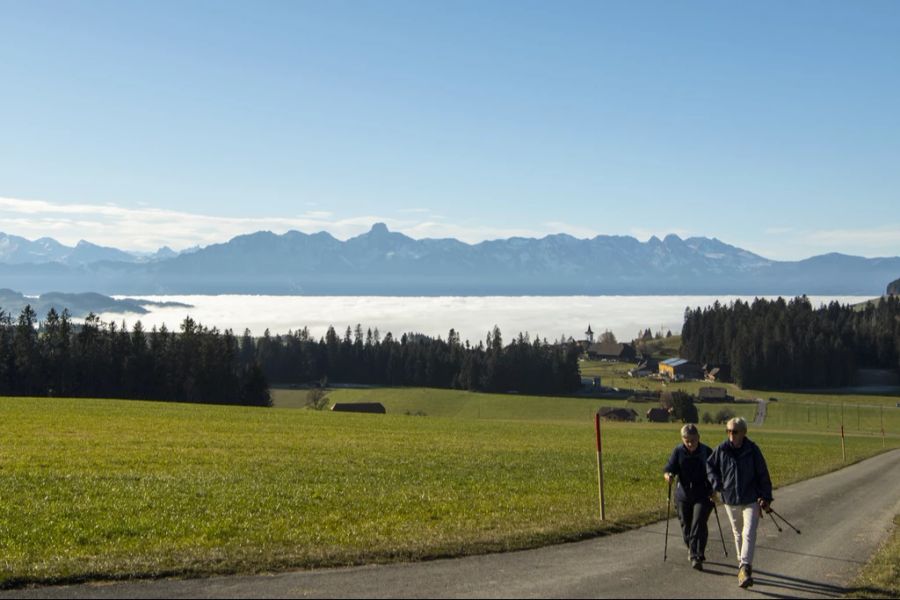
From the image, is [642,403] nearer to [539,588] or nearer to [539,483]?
[539,483]

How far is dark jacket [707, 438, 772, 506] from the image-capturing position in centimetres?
1274

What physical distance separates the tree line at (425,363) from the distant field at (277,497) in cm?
12095

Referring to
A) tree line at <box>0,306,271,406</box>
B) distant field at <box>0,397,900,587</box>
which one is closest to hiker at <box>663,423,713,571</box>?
distant field at <box>0,397,900,587</box>

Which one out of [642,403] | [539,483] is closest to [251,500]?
[539,483]

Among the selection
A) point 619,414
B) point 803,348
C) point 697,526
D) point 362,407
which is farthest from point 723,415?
point 697,526

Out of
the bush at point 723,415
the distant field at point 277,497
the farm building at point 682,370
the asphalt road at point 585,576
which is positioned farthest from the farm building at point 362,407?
the asphalt road at point 585,576

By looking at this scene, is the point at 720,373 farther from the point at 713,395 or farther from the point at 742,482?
the point at 742,482

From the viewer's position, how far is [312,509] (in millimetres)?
18609

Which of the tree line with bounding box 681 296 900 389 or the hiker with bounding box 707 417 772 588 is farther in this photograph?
the tree line with bounding box 681 296 900 389

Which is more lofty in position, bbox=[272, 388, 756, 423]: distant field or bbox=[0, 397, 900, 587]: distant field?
bbox=[0, 397, 900, 587]: distant field

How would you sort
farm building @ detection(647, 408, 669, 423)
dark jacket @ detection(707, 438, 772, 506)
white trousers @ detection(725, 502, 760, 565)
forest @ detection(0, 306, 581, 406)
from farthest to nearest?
farm building @ detection(647, 408, 669, 423) → forest @ detection(0, 306, 581, 406) → dark jacket @ detection(707, 438, 772, 506) → white trousers @ detection(725, 502, 760, 565)

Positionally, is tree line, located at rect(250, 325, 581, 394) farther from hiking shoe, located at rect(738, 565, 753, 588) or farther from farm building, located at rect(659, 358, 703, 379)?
hiking shoe, located at rect(738, 565, 753, 588)

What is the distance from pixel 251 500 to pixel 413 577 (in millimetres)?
8477

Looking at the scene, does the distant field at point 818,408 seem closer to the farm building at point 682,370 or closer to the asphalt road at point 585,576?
the farm building at point 682,370
